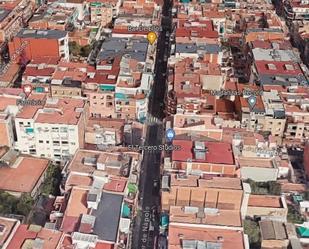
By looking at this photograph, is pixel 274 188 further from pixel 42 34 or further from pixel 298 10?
pixel 298 10

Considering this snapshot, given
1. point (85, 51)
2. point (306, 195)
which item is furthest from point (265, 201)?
point (85, 51)

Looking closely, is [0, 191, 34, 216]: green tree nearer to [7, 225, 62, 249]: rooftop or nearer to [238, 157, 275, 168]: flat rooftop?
[7, 225, 62, 249]: rooftop

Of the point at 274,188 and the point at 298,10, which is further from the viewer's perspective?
the point at 298,10

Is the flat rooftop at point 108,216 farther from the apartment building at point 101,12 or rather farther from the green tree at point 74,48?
the apartment building at point 101,12

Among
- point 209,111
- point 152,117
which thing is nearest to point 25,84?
point 152,117

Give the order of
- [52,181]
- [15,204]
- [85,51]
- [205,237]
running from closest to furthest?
[205,237], [15,204], [52,181], [85,51]

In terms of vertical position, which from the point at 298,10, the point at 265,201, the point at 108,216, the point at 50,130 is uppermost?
the point at 108,216
